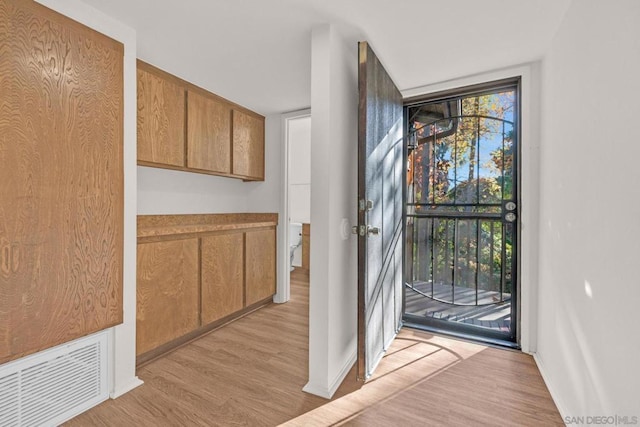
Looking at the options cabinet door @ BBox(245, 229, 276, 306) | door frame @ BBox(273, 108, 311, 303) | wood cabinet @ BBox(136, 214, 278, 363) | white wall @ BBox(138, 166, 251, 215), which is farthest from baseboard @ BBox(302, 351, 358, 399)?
white wall @ BBox(138, 166, 251, 215)

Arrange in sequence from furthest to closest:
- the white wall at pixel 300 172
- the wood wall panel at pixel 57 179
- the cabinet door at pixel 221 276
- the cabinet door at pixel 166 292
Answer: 1. the white wall at pixel 300 172
2. the cabinet door at pixel 221 276
3. the cabinet door at pixel 166 292
4. the wood wall panel at pixel 57 179

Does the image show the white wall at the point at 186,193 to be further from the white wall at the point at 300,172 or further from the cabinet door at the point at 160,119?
the white wall at the point at 300,172

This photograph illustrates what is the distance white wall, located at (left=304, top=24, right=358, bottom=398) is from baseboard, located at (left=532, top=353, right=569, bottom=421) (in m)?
1.17

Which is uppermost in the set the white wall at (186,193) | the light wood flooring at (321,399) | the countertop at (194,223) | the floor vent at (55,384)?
the white wall at (186,193)

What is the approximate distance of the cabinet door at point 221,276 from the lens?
245cm

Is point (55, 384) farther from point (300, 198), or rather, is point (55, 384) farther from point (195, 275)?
point (300, 198)

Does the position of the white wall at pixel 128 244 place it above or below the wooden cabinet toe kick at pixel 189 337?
above

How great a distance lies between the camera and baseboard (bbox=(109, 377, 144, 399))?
5.36ft

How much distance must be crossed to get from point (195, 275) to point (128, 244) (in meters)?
0.71

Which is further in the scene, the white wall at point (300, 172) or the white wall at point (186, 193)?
the white wall at point (300, 172)

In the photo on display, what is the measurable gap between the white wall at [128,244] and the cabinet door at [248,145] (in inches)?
49.7

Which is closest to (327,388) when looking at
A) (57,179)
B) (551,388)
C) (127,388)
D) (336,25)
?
(127,388)

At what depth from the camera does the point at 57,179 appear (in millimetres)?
1407

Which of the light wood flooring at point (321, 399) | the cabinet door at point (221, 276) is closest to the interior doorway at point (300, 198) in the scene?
the cabinet door at point (221, 276)
